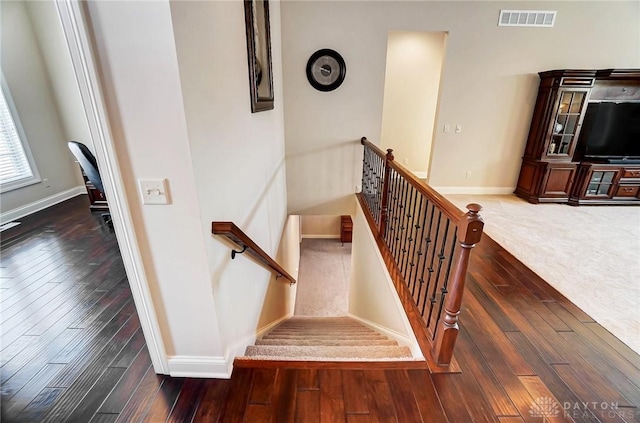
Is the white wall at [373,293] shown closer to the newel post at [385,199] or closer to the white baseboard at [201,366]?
the newel post at [385,199]

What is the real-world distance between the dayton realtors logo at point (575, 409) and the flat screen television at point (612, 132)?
4.13 meters

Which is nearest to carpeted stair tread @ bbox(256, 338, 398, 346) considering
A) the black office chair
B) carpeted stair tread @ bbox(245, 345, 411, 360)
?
carpeted stair tread @ bbox(245, 345, 411, 360)

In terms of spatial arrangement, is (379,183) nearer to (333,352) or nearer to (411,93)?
(333,352)

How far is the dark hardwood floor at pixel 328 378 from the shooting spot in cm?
132

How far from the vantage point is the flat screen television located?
3967 millimetres

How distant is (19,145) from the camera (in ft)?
12.9

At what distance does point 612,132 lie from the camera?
13.3ft

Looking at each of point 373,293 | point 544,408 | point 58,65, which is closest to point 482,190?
point 373,293

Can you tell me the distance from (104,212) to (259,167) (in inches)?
115

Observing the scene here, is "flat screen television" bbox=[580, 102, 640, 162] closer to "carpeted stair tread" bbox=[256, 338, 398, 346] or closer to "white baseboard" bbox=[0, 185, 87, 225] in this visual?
"carpeted stair tread" bbox=[256, 338, 398, 346]

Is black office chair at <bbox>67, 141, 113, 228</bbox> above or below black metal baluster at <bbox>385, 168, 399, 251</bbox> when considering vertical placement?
above

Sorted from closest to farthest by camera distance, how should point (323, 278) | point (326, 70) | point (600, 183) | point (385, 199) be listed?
point (385, 199), point (326, 70), point (600, 183), point (323, 278)

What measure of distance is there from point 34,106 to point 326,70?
4.25 metres

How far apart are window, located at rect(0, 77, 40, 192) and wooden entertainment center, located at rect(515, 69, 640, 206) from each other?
7412 millimetres
